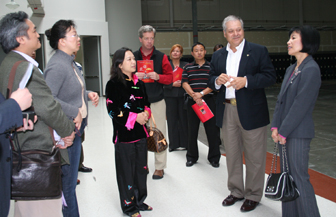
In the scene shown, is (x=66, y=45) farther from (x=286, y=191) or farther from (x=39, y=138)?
(x=286, y=191)

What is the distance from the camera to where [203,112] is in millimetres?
4020

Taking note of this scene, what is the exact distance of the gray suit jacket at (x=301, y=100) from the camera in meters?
2.17

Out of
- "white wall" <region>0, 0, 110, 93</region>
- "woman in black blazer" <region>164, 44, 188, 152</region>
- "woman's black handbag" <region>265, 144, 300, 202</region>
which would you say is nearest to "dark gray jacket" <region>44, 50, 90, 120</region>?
"woman's black handbag" <region>265, 144, 300, 202</region>

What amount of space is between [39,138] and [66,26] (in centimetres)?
→ 97

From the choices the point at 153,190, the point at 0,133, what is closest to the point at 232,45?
A: the point at 153,190

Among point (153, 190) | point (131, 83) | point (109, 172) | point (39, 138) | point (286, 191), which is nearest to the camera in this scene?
point (39, 138)

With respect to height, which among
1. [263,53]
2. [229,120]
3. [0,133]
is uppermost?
[263,53]

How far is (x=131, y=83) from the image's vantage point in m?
2.75

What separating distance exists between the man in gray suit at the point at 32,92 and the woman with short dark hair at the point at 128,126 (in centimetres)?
93

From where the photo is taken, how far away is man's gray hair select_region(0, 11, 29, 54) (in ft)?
5.44

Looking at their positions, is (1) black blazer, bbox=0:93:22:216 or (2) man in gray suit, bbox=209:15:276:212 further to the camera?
(2) man in gray suit, bbox=209:15:276:212

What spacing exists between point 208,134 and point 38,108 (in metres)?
3.04

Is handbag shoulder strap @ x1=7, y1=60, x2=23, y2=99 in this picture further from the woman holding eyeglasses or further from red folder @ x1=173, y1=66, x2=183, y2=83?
red folder @ x1=173, y1=66, x2=183, y2=83

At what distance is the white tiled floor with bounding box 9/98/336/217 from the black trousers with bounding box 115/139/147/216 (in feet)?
0.60
